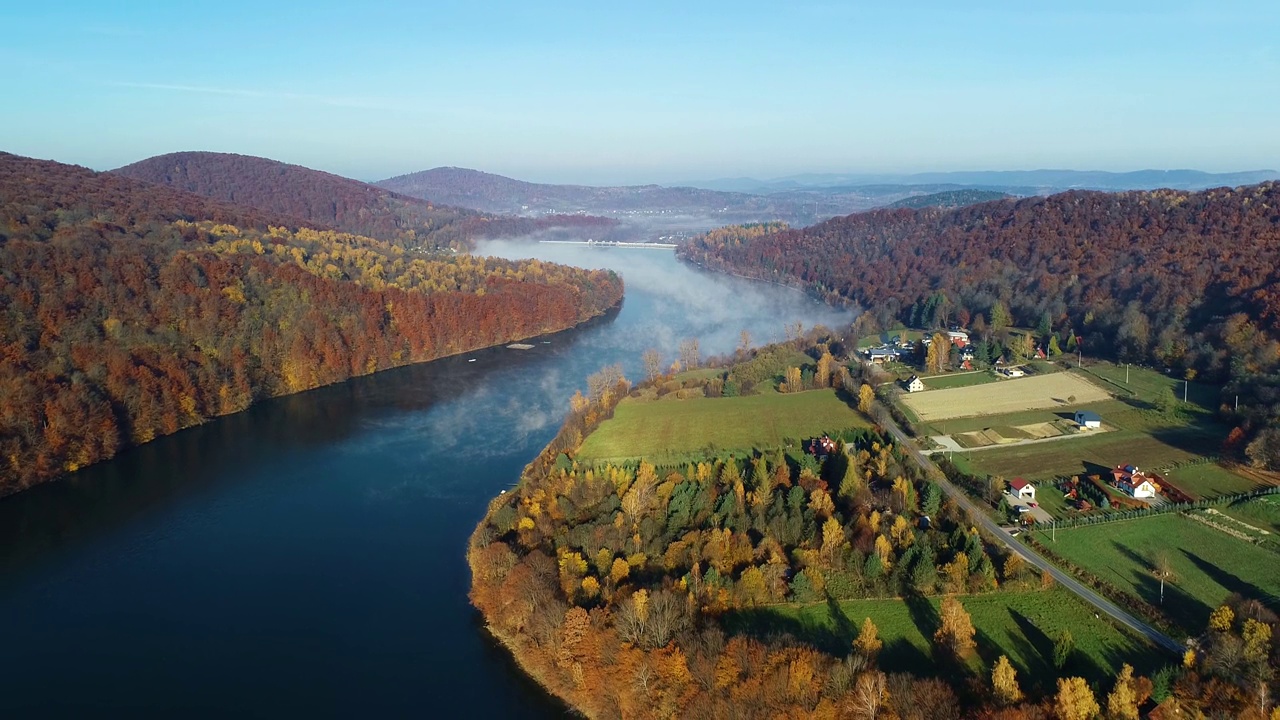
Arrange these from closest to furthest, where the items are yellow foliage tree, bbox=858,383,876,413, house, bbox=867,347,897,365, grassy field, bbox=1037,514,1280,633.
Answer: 1. grassy field, bbox=1037,514,1280,633
2. yellow foliage tree, bbox=858,383,876,413
3. house, bbox=867,347,897,365

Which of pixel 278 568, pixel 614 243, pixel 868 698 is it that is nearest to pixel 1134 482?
pixel 868 698

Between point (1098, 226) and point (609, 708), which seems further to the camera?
point (1098, 226)

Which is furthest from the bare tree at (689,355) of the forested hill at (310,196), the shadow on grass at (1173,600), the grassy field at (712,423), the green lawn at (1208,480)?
the forested hill at (310,196)

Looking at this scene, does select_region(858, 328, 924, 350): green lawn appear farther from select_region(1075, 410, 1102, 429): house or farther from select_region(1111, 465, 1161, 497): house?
select_region(1111, 465, 1161, 497): house

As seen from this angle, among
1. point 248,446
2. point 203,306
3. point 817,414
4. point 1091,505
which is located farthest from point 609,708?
point 203,306

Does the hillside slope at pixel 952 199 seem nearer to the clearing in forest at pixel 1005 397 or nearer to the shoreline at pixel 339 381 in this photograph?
the shoreline at pixel 339 381

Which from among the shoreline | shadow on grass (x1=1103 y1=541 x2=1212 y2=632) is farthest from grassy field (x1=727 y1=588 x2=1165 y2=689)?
the shoreline

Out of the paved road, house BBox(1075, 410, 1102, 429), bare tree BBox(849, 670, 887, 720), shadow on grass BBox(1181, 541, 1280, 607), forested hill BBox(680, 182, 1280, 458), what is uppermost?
forested hill BBox(680, 182, 1280, 458)

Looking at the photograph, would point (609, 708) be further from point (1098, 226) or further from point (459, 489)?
point (1098, 226)
